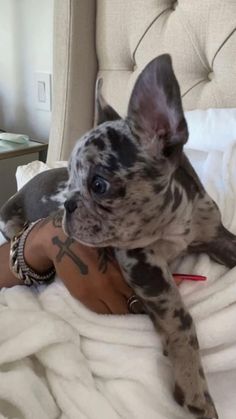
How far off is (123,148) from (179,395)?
0.31 m

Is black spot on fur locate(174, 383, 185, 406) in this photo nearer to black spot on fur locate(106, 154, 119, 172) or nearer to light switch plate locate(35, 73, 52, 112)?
black spot on fur locate(106, 154, 119, 172)

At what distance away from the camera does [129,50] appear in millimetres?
1323

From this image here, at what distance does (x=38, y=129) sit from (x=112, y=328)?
53.9 inches

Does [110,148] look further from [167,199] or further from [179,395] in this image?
[179,395]

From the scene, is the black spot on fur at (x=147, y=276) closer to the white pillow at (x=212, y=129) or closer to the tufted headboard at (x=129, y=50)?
the white pillow at (x=212, y=129)

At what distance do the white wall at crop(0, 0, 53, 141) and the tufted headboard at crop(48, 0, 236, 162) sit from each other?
1.05ft

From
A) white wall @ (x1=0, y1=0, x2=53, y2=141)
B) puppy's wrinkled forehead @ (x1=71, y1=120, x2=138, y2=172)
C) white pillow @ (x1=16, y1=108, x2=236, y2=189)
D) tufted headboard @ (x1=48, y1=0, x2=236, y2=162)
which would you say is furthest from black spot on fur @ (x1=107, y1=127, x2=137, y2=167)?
white wall @ (x1=0, y1=0, x2=53, y2=141)

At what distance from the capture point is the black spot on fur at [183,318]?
58 centimetres

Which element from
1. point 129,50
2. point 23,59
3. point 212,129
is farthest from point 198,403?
point 23,59

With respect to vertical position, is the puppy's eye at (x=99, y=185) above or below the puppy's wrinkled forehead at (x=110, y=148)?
below

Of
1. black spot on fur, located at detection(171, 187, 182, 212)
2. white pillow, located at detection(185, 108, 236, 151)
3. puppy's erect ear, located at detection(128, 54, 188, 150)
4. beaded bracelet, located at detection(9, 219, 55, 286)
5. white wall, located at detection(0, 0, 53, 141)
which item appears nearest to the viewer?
puppy's erect ear, located at detection(128, 54, 188, 150)

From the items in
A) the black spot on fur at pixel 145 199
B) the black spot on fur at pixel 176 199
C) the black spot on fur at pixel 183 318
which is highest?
the black spot on fur at pixel 145 199

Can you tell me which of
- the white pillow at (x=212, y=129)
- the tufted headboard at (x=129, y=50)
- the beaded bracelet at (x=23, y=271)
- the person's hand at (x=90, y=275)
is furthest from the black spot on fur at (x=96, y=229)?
the tufted headboard at (x=129, y=50)

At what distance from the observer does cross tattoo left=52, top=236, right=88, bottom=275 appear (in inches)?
26.1
